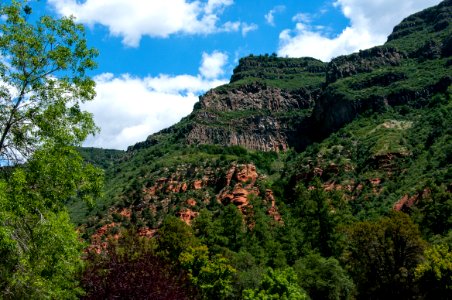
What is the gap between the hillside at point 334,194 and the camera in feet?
157

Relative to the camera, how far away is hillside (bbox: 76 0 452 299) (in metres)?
47.9

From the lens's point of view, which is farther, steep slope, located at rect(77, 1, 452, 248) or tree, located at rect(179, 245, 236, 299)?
steep slope, located at rect(77, 1, 452, 248)

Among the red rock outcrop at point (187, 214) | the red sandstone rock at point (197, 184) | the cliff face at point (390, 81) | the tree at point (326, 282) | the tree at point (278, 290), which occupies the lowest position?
the tree at point (326, 282)

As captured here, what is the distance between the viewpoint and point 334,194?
87.1 m

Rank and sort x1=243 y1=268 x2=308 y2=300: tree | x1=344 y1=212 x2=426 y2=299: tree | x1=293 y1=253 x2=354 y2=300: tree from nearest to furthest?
1. x1=243 y1=268 x2=308 y2=300: tree
2. x1=293 y1=253 x2=354 y2=300: tree
3. x1=344 y1=212 x2=426 y2=299: tree

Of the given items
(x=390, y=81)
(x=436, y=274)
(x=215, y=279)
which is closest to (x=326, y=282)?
(x=436, y=274)

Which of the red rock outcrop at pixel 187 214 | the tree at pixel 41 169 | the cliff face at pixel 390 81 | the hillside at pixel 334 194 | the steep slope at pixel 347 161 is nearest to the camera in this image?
the tree at pixel 41 169

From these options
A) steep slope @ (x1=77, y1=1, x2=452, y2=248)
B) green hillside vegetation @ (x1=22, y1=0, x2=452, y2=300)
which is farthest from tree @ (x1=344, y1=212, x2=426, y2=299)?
steep slope @ (x1=77, y1=1, x2=452, y2=248)

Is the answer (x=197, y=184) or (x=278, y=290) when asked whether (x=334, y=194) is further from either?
(x=278, y=290)

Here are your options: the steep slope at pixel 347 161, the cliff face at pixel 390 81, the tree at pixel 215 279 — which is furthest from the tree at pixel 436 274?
the cliff face at pixel 390 81

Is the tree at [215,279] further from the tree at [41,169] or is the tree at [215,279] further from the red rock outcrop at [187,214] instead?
the red rock outcrop at [187,214]

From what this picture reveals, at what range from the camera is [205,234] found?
6047cm

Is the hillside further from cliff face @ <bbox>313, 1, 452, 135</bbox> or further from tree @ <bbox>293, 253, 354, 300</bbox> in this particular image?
cliff face @ <bbox>313, 1, 452, 135</bbox>

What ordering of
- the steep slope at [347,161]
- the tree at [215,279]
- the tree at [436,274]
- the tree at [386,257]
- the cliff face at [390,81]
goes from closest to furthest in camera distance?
1. the tree at [436,274]
2. the tree at [215,279]
3. the tree at [386,257]
4. the steep slope at [347,161]
5. the cliff face at [390,81]
